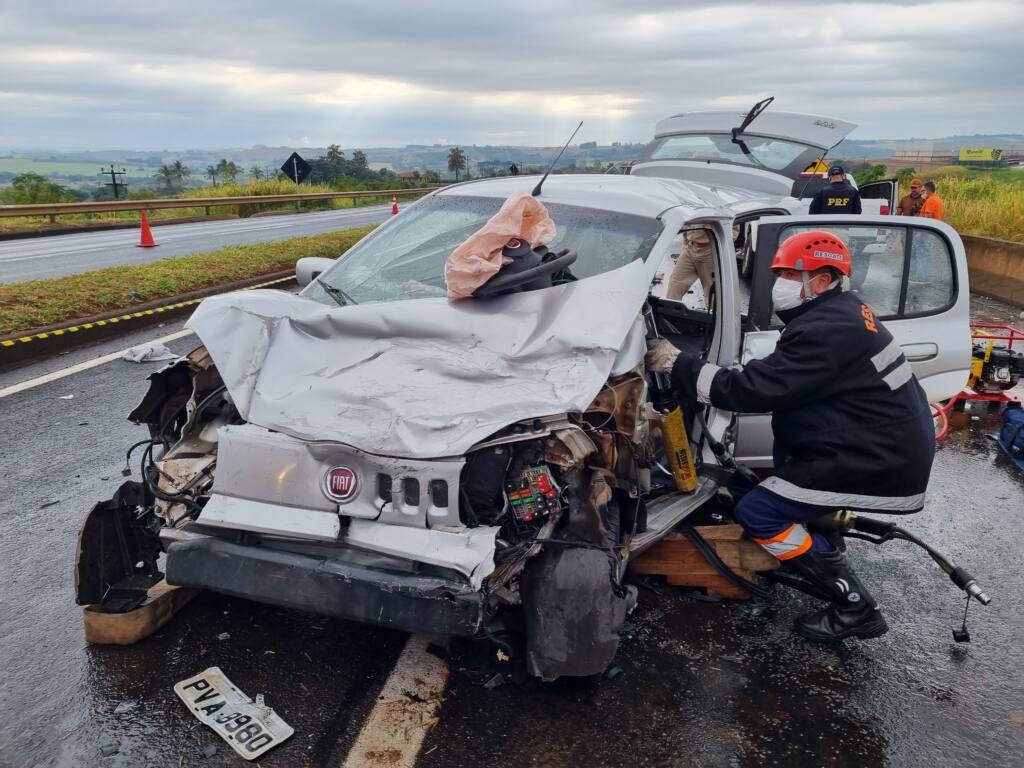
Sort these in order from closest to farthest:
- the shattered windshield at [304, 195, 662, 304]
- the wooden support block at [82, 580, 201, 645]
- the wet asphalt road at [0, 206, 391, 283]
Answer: the wooden support block at [82, 580, 201, 645]
the shattered windshield at [304, 195, 662, 304]
the wet asphalt road at [0, 206, 391, 283]

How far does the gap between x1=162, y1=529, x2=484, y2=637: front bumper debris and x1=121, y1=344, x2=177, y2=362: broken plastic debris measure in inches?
206

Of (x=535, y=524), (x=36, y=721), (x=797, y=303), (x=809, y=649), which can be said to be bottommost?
(x=809, y=649)

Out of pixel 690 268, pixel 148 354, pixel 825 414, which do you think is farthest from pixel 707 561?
pixel 148 354

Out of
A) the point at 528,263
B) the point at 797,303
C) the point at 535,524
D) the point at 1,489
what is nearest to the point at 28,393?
the point at 1,489

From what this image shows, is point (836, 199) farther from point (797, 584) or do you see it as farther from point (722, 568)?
point (722, 568)

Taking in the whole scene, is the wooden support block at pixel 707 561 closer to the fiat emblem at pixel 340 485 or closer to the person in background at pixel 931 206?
Answer: the fiat emblem at pixel 340 485

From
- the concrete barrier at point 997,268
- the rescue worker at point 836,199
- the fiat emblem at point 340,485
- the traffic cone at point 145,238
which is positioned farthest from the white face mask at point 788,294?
the traffic cone at point 145,238

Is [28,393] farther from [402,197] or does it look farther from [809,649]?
[402,197]

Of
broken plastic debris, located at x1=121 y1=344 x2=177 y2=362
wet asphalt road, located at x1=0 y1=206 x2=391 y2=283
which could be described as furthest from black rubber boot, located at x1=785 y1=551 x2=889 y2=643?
wet asphalt road, located at x1=0 y1=206 x2=391 y2=283

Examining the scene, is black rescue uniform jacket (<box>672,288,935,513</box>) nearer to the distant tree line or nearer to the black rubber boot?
the black rubber boot

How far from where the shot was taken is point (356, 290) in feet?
13.7

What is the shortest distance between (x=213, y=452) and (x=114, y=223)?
2332 centimetres

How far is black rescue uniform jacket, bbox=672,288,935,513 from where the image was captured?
3381 mm

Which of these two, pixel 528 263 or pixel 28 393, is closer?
pixel 528 263
